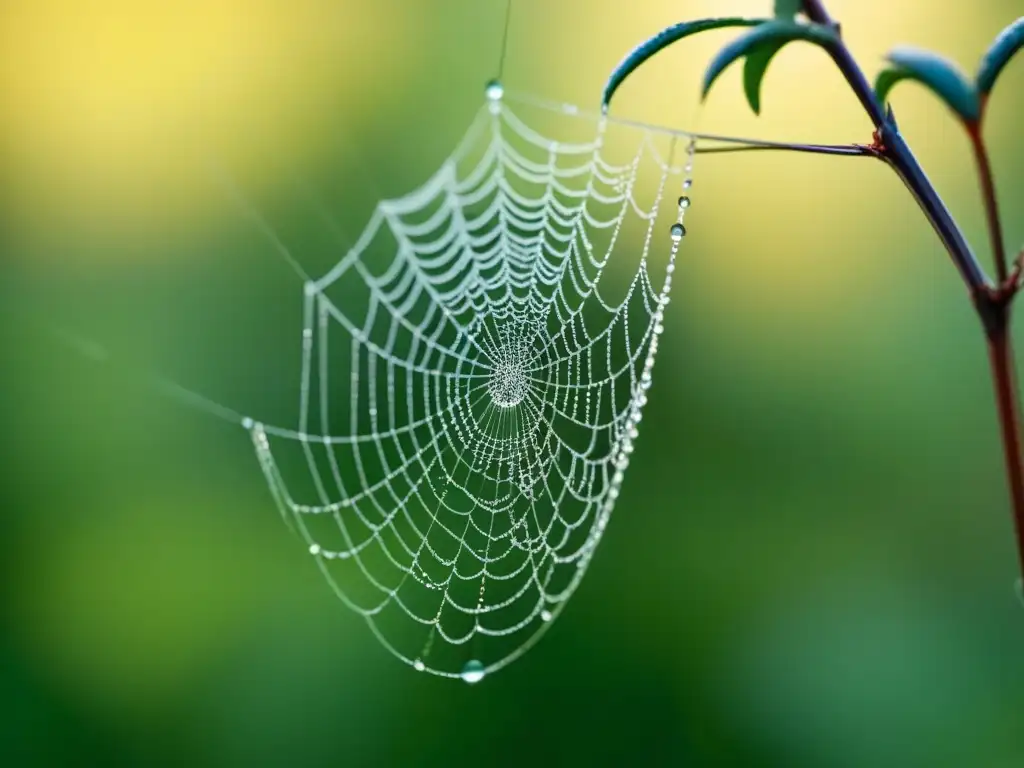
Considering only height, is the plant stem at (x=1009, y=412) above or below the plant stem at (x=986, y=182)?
below

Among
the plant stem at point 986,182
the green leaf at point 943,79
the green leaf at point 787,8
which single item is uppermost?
the green leaf at point 787,8

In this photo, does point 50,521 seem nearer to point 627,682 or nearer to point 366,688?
point 366,688

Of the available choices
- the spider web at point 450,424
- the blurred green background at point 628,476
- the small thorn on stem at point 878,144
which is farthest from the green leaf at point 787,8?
the blurred green background at point 628,476

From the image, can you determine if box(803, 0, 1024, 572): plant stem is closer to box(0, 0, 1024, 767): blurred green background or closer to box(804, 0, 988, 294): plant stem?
box(804, 0, 988, 294): plant stem

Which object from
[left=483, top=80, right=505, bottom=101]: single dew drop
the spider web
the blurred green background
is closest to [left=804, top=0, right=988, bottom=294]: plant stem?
[left=483, top=80, right=505, bottom=101]: single dew drop

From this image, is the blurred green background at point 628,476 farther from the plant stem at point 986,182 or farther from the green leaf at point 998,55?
the plant stem at point 986,182

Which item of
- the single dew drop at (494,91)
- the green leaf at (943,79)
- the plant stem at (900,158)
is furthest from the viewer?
the single dew drop at (494,91)

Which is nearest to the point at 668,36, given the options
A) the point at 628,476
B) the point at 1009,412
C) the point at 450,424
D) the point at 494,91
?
the point at 494,91
